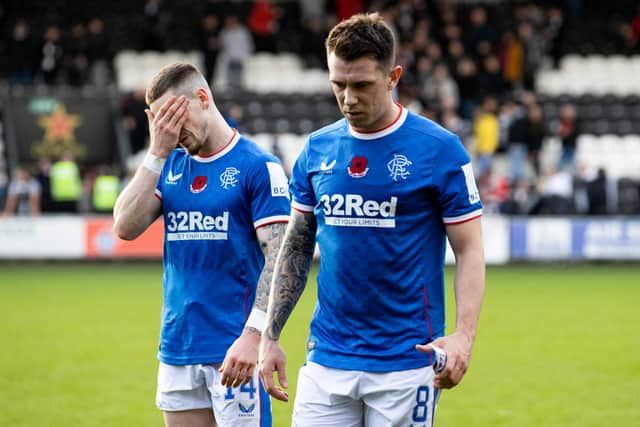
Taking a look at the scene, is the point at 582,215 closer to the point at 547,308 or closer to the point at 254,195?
the point at 547,308

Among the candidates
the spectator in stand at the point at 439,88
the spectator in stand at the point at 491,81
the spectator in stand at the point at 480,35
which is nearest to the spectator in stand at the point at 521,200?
the spectator in stand at the point at 439,88

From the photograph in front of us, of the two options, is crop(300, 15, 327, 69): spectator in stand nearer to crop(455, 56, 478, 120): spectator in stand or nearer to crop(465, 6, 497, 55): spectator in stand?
crop(455, 56, 478, 120): spectator in stand

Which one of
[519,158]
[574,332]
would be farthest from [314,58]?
[574,332]

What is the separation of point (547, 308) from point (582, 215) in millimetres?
6709

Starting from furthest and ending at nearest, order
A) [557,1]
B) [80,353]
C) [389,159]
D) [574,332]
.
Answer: [557,1] → [574,332] → [80,353] → [389,159]

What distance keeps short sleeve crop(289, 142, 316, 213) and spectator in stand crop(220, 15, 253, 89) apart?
20.1m

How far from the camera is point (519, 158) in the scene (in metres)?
22.6

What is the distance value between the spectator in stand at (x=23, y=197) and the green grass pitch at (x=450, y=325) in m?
1.90

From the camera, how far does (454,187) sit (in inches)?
157

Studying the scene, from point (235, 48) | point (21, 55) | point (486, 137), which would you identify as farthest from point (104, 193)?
point (486, 137)

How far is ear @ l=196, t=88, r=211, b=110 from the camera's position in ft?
15.5

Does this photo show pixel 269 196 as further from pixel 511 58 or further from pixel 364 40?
pixel 511 58

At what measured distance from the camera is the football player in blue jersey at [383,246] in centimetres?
397

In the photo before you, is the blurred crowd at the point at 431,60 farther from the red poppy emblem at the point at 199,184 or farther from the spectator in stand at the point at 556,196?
the red poppy emblem at the point at 199,184
